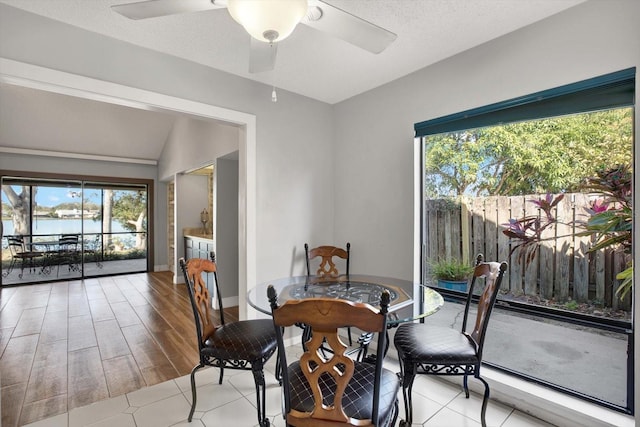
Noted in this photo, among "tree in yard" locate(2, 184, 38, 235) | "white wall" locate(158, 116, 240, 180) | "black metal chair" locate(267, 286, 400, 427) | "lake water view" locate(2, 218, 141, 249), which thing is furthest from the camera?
"lake water view" locate(2, 218, 141, 249)

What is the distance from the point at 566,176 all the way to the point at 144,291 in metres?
5.89

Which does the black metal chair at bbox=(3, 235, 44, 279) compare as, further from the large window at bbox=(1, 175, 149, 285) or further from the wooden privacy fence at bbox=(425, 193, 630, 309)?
the wooden privacy fence at bbox=(425, 193, 630, 309)

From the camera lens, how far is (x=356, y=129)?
3283 mm

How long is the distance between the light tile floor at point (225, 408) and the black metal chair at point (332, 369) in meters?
0.79

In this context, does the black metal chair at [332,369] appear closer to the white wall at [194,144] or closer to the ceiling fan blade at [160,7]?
the ceiling fan blade at [160,7]

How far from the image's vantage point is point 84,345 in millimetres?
3139

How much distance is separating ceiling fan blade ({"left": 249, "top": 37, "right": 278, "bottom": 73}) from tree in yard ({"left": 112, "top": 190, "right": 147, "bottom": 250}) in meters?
6.63

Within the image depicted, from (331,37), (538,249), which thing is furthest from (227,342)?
(538,249)

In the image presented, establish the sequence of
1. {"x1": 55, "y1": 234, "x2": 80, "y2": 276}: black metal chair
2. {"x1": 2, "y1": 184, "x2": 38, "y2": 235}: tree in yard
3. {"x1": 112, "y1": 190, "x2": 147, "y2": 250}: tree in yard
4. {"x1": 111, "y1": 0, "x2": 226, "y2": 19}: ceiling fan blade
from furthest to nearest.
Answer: {"x1": 112, "y1": 190, "x2": 147, "y2": 250}: tree in yard
{"x1": 55, "y1": 234, "x2": 80, "y2": 276}: black metal chair
{"x1": 2, "y1": 184, "x2": 38, "y2": 235}: tree in yard
{"x1": 111, "y1": 0, "x2": 226, "y2": 19}: ceiling fan blade

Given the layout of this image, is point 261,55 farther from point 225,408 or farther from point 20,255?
point 20,255

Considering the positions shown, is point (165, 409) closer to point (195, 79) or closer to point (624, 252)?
point (195, 79)

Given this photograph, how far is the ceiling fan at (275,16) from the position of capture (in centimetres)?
120

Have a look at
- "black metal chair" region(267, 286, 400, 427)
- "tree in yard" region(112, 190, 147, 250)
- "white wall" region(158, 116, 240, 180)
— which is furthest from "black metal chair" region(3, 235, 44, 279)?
"black metal chair" region(267, 286, 400, 427)

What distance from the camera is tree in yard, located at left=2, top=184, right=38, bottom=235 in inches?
231
